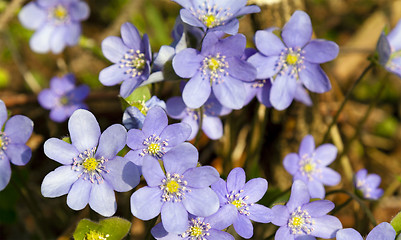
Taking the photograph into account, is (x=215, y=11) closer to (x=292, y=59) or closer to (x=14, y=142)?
(x=292, y=59)

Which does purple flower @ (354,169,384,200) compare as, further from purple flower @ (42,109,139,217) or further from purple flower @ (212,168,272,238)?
purple flower @ (42,109,139,217)

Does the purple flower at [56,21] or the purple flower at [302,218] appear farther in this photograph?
the purple flower at [56,21]

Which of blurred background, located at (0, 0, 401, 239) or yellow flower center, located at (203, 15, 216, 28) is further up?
yellow flower center, located at (203, 15, 216, 28)

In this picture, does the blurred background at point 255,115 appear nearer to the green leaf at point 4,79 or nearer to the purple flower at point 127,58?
the green leaf at point 4,79

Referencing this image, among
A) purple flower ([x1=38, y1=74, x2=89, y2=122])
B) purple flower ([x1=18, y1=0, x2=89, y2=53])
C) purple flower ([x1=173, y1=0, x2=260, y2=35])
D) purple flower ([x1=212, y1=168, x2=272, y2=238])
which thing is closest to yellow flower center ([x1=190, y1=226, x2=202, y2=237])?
purple flower ([x1=212, y1=168, x2=272, y2=238])

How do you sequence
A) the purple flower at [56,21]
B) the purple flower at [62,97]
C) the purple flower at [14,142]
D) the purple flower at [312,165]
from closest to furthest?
the purple flower at [14,142] → the purple flower at [312,165] → the purple flower at [62,97] → the purple flower at [56,21]

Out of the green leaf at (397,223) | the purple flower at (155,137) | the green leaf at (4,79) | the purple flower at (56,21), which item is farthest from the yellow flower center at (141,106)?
the green leaf at (4,79)
